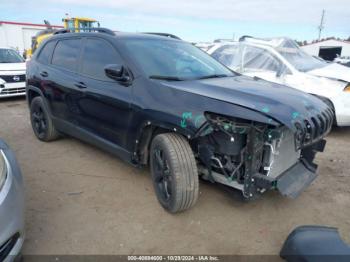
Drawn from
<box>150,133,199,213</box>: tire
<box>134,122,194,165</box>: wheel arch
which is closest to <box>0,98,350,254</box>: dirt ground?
<box>150,133,199,213</box>: tire

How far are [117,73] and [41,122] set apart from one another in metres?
2.48

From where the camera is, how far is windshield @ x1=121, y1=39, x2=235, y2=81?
327cm

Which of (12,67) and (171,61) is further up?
(171,61)

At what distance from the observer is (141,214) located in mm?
3076

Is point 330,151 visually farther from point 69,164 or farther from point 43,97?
point 43,97

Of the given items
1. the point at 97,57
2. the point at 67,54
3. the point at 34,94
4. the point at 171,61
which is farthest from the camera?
the point at 34,94

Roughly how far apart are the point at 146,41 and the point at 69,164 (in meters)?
2.02

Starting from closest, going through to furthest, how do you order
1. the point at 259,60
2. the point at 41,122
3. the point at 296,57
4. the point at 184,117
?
the point at 184,117 < the point at 41,122 < the point at 259,60 < the point at 296,57

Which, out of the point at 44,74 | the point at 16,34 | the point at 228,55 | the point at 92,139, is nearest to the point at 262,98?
the point at 92,139

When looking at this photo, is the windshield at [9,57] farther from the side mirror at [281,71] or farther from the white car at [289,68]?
the side mirror at [281,71]

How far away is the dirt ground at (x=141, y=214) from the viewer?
265cm

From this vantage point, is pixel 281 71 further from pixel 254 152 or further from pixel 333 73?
pixel 254 152

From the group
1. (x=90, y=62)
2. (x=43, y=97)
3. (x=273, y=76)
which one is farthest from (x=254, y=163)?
(x=273, y=76)

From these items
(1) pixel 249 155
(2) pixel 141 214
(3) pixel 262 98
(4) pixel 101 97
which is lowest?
(2) pixel 141 214
